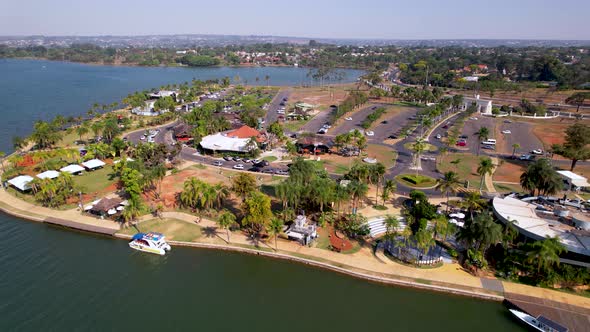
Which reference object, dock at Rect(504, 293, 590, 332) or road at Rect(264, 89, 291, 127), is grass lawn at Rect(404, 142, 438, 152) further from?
dock at Rect(504, 293, 590, 332)

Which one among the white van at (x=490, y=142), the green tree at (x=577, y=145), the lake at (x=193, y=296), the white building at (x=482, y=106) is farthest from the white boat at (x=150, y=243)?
→ the white building at (x=482, y=106)

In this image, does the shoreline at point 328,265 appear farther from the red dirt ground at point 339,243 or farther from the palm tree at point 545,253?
the palm tree at point 545,253

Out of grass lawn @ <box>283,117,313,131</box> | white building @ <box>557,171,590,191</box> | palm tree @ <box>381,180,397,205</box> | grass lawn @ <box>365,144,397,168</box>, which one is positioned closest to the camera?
palm tree @ <box>381,180,397,205</box>

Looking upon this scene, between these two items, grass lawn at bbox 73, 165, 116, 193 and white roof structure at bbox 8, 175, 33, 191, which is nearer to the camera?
white roof structure at bbox 8, 175, 33, 191

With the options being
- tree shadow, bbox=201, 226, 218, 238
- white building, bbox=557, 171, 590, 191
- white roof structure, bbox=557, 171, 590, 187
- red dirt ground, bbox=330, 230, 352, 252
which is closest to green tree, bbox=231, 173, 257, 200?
tree shadow, bbox=201, 226, 218, 238

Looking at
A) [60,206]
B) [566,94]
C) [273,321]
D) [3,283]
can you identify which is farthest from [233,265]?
[566,94]

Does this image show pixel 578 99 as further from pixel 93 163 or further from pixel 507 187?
pixel 93 163

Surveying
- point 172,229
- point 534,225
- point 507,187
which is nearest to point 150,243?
point 172,229
